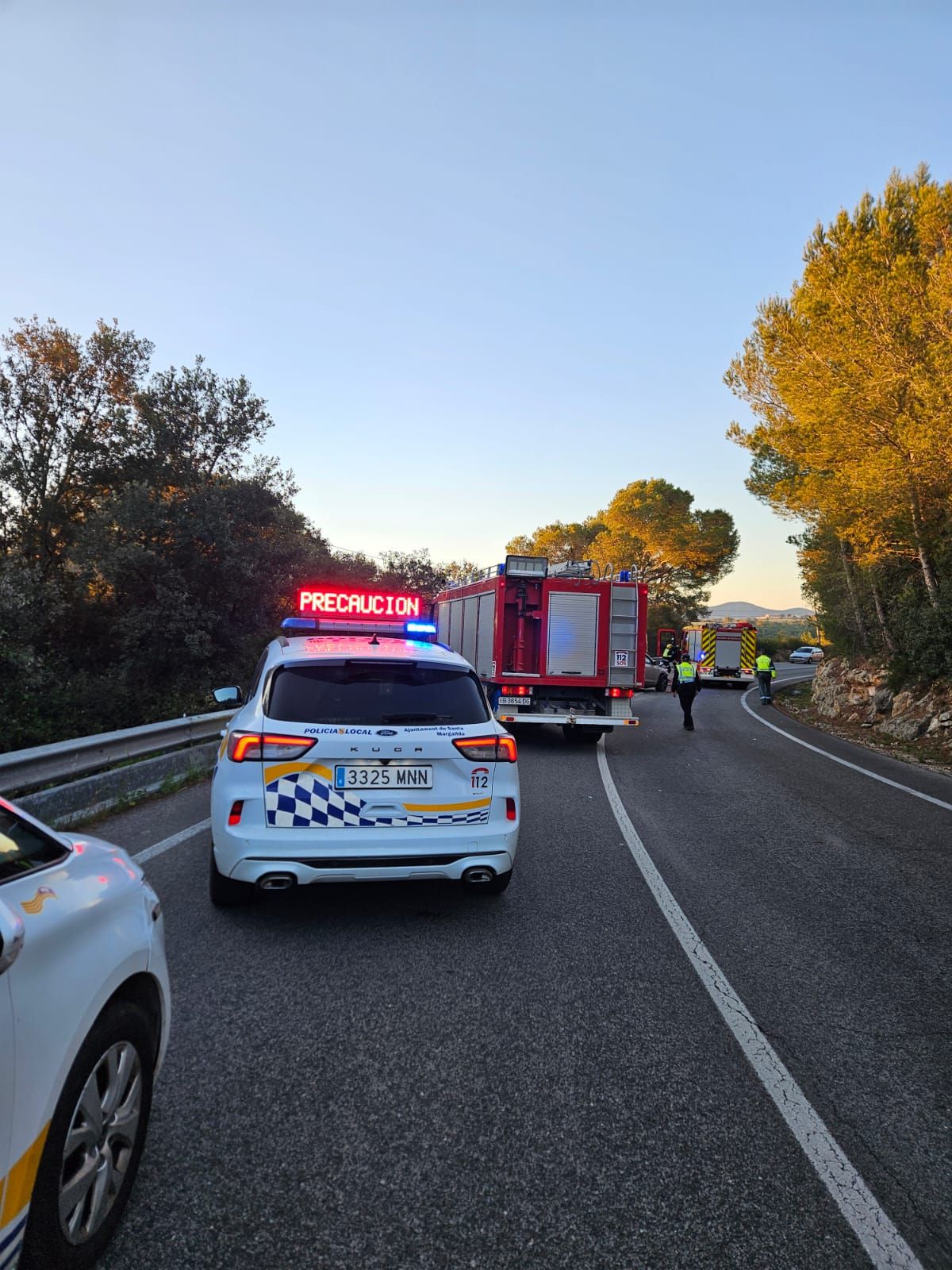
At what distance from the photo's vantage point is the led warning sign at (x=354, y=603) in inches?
383

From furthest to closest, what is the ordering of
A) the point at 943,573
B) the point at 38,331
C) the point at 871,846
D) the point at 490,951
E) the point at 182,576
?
the point at 38,331
the point at 182,576
the point at 943,573
the point at 871,846
the point at 490,951

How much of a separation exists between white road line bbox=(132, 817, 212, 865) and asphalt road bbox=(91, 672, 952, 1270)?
0.46ft

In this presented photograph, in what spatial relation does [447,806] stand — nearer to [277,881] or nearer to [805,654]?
[277,881]

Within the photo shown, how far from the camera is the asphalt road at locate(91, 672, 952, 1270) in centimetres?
223

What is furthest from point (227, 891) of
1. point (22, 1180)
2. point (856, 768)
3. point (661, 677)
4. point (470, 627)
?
point (661, 677)

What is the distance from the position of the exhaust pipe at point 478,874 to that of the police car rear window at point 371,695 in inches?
33.6

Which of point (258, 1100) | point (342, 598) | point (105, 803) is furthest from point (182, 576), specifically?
point (258, 1100)

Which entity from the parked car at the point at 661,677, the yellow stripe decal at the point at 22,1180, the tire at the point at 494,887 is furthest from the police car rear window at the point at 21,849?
the parked car at the point at 661,677

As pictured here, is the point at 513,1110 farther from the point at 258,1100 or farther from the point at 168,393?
the point at 168,393

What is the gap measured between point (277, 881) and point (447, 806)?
1015 mm

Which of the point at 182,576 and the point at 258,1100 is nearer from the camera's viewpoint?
the point at 258,1100

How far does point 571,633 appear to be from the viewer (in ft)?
43.8

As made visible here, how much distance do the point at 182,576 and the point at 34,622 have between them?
4.10m

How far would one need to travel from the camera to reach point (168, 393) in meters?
26.1
